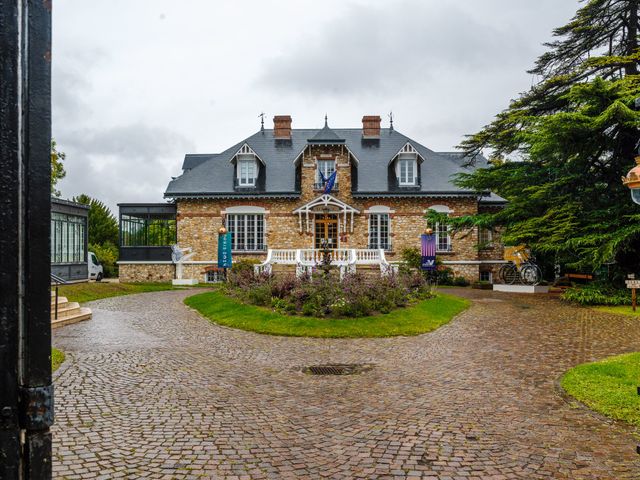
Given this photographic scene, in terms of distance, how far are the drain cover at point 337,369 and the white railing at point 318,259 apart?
1261cm

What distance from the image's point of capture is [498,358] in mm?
8797

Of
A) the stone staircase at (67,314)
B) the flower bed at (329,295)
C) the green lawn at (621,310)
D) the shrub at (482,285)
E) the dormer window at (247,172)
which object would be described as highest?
the dormer window at (247,172)

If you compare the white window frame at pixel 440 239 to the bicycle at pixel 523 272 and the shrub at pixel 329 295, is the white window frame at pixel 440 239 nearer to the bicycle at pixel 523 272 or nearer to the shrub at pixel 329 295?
the bicycle at pixel 523 272

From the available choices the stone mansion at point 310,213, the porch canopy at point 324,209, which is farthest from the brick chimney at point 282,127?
the porch canopy at point 324,209

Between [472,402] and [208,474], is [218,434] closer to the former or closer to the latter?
[208,474]

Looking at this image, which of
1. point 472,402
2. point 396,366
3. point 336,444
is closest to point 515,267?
point 396,366

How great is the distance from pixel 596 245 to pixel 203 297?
13.7 meters

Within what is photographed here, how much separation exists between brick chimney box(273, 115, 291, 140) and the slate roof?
419mm

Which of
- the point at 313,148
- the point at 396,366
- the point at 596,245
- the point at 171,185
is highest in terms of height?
the point at 313,148

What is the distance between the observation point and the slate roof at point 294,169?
27281 mm

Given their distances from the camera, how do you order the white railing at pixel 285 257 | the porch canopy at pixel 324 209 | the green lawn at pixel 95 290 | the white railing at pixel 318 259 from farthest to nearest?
the porch canopy at pixel 324 209
the white railing at pixel 285 257
the white railing at pixel 318 259
the green lawn at pixel 95 290

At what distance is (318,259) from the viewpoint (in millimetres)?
23891

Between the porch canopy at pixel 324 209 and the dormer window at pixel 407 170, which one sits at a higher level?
the dormer window at pixel 407 170

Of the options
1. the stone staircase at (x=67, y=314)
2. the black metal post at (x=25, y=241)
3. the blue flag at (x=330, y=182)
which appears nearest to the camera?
the black metal post at (x=25, y=241)
